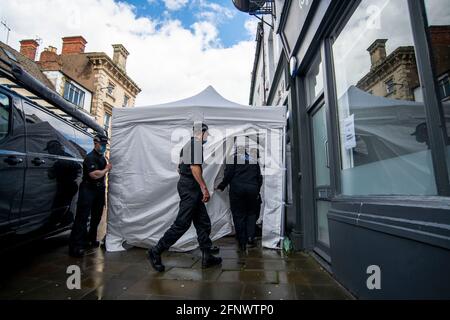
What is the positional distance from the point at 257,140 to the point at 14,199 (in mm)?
3684

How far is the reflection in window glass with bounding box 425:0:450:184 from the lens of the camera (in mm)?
1609

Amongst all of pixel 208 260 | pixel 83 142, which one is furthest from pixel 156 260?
pixel 83 142

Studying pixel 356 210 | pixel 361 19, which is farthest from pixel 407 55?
pixel 356 210

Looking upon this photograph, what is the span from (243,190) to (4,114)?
133 inches

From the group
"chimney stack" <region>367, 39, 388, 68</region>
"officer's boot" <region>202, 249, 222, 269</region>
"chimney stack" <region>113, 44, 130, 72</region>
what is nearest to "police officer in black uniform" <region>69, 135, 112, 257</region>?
"officer's boot" <region>202, 249, 222, 269</region>

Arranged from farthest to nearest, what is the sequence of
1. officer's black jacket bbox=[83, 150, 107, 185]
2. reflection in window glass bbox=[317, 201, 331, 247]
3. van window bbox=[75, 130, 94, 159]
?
van window bbox=[75, 130, 94, 159], officer's black jacket bbox=[83, 150, 107, 185], reflection in window glass bbox=[317, 201, 331, 247]

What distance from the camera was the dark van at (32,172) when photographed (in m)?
2.83

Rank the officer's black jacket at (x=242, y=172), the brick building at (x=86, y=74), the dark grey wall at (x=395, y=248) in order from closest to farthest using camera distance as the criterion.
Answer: the dark grey wall at (x=395, y=248) → the officer's black jacket at (x=242, y=172) → the brick building at (x=86, y=74)

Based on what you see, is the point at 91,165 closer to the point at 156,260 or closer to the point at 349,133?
the point at 156,260

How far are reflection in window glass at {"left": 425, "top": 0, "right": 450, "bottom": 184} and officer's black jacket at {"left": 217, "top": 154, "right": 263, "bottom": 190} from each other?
9.76ft

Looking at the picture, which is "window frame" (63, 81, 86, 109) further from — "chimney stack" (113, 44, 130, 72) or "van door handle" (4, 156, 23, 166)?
"van door handle" (4, 156, 23, 166)

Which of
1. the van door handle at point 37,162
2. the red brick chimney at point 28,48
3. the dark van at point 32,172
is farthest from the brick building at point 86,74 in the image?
the van door handle at point 37,162

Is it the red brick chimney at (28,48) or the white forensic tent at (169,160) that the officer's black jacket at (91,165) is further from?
the red brick chimney at (28,48)
